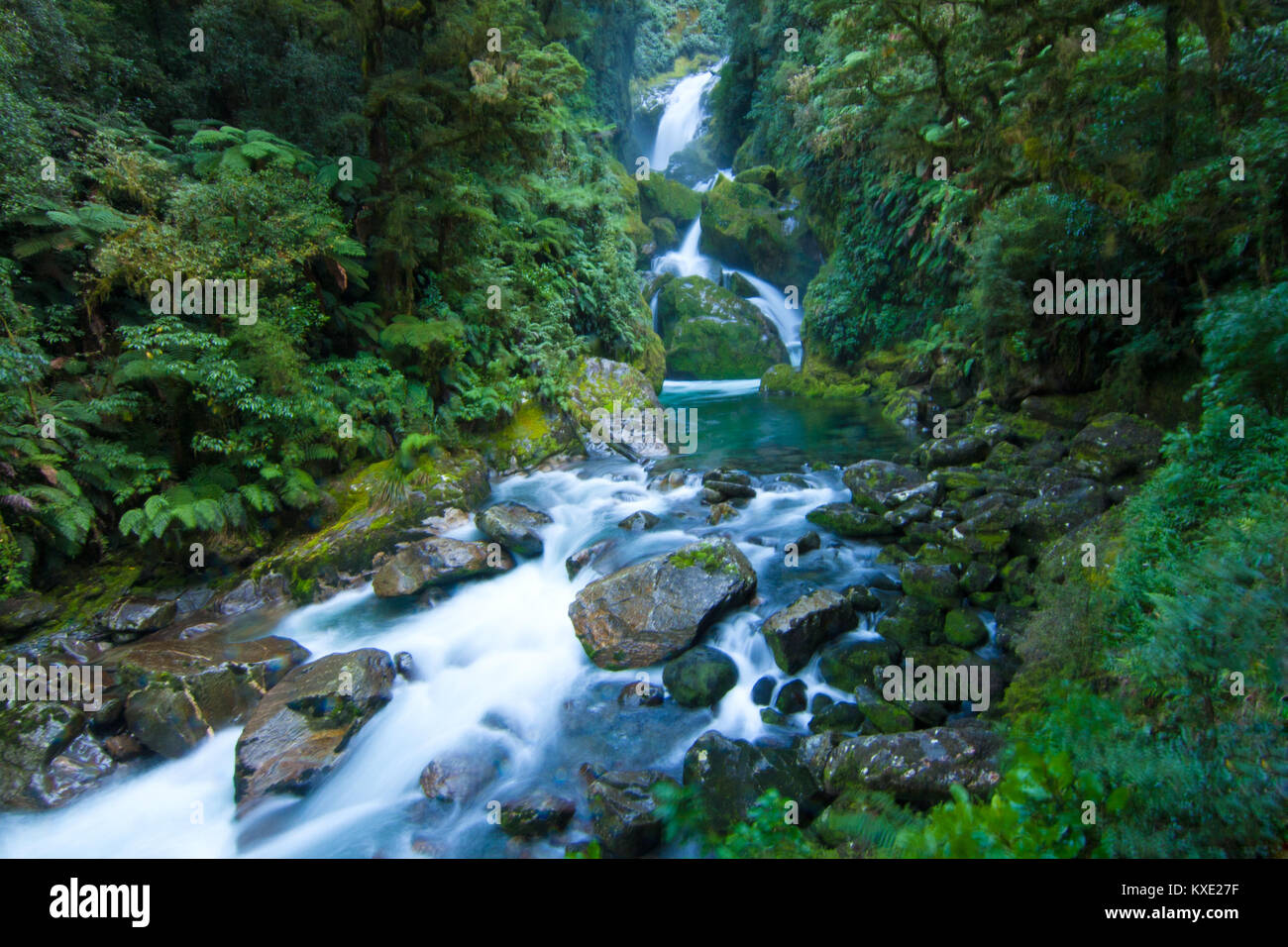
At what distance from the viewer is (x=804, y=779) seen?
4.93 metres

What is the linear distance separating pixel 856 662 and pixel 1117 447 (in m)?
5.14

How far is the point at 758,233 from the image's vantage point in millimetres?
26016

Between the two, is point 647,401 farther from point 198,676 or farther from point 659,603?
point 198,676

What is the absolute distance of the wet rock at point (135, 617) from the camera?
703 cm

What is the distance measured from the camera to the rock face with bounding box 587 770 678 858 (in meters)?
4.57

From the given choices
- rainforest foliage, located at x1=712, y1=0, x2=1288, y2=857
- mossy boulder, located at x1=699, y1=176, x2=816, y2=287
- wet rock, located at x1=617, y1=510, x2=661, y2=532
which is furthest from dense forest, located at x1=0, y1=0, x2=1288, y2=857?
mossy boulder, located at x1=699, y1=176, x2=816, y2=287

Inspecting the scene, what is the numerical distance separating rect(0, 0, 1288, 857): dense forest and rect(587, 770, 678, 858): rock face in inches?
3.8

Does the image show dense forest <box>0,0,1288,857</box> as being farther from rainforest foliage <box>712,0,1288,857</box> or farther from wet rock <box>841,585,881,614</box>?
wet rock <box>841,585,881,614</box>

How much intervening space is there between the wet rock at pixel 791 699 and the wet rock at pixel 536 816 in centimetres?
228

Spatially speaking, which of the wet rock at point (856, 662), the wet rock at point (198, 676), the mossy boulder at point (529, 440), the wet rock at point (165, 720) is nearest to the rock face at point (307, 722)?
the wet rock at point (198, 676)

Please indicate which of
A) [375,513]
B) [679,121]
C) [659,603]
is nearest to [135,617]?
[375,513]
